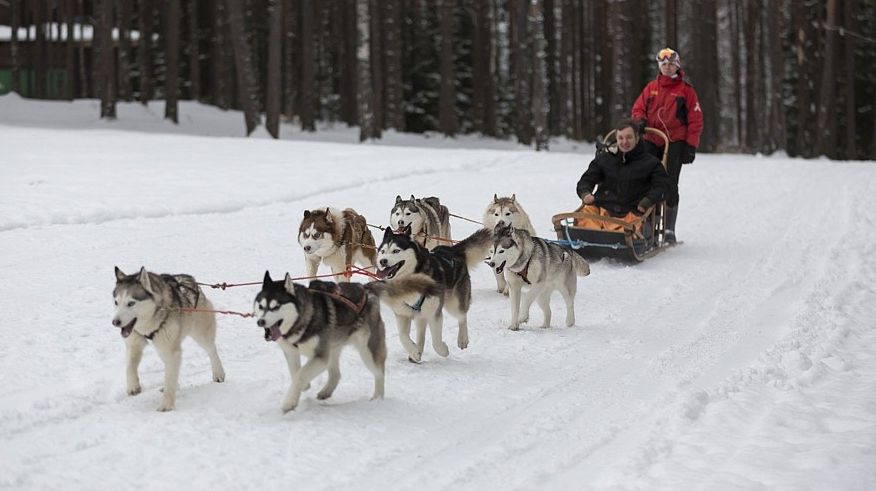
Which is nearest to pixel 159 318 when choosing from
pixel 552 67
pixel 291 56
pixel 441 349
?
pixel 441 349

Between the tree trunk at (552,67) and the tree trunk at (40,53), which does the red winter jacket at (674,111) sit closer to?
the tree trunk at (552,67)

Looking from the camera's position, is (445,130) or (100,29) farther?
(445,130)

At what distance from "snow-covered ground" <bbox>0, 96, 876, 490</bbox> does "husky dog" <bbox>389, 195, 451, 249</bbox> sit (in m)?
0.73

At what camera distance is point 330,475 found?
14.4ft

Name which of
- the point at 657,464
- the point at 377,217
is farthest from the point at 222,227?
the point at 657,464

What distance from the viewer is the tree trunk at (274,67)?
72.7 feet

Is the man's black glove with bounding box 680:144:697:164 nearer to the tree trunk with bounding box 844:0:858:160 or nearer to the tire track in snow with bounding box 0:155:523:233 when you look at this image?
the tire track in snow with bounding box 0:155:523:233

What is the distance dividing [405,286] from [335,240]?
207 centimetres

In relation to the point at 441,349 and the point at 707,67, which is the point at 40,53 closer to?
the point at 707,67

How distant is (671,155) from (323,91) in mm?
28394

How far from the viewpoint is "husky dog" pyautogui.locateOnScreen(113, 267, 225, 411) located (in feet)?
16.8

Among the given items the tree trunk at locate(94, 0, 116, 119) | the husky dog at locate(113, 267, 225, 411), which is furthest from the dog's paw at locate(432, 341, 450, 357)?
the tree trunk at locate(94, 0, 116, 119)

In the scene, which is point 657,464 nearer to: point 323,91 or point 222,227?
point 222,227

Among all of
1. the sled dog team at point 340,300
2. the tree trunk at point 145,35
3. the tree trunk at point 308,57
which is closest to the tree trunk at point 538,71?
the tree trunk at point 308,57
